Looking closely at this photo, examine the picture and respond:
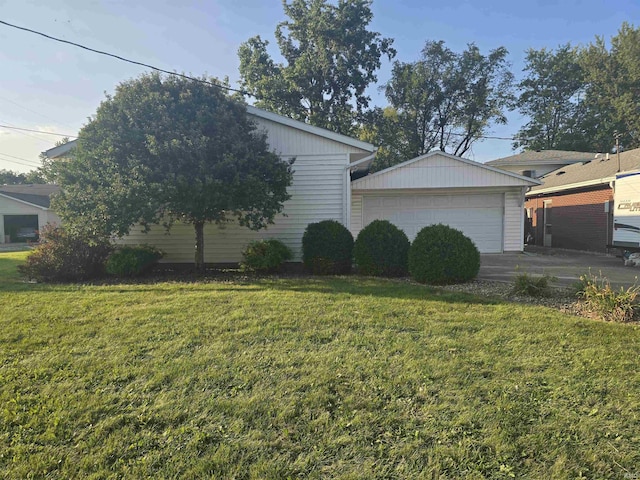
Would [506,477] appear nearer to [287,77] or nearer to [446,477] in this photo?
[446,477]

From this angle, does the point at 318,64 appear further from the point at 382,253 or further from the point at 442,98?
the point at 382,253

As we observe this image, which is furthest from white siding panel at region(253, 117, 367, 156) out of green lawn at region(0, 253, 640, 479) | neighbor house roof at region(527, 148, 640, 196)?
neighbor house roof at region(527, 148, 640, 196)

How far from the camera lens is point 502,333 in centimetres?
414

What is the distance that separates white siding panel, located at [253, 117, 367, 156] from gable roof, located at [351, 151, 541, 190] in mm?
2640

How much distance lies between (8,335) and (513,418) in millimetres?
5324

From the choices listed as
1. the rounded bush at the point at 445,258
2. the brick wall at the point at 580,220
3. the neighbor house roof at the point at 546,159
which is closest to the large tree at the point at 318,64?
the neighbor house roof at the point at 546,159

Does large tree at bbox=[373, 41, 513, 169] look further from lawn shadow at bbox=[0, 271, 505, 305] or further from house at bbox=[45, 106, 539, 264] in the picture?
lawn shadow at bbox=[0, 271, 505, 305]

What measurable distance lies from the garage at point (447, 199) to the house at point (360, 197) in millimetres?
32

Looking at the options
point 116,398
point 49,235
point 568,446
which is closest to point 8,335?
point 116,398

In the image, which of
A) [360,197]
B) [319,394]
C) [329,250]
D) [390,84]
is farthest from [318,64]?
[319,394]

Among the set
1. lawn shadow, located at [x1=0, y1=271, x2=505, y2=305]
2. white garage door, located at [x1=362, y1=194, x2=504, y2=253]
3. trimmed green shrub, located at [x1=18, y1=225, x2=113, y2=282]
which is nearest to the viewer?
lawn shadow, located at [x1=0, y1=271, x2=505, y2=305]

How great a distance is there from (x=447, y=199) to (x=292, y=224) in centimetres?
579

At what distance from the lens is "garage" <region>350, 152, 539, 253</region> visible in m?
11.7

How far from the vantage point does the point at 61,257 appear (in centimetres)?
793
